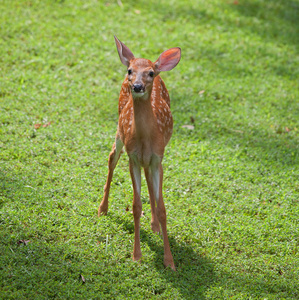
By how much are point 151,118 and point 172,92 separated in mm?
4012

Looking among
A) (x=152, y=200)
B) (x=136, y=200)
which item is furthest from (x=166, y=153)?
(x=136, y=200)

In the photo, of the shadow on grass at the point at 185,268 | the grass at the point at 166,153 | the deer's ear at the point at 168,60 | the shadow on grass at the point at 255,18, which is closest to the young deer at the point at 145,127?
the deer's ear at the point at 168,60

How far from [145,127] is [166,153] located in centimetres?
239

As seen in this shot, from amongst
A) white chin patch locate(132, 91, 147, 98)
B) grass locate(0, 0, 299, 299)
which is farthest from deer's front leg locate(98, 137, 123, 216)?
white chin patch locate(132, 91, 147, 98)

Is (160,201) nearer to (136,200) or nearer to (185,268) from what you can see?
(136,200)

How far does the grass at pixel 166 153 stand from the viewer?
5.00 metres

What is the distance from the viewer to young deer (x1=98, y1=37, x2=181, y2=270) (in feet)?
15.6

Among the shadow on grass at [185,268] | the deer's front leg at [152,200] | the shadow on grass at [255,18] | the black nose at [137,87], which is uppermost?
the black nose at [137,87]

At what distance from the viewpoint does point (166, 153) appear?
7.29 meters

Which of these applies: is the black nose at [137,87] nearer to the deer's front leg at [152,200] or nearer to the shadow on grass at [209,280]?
the deer's front leg at [152,200]

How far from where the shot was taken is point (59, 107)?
26.2 ft

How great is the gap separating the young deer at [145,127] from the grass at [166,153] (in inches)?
20.7

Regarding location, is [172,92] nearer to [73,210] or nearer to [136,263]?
[73,210]

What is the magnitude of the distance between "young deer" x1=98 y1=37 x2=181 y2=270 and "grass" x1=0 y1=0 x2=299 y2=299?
1.72 ft
